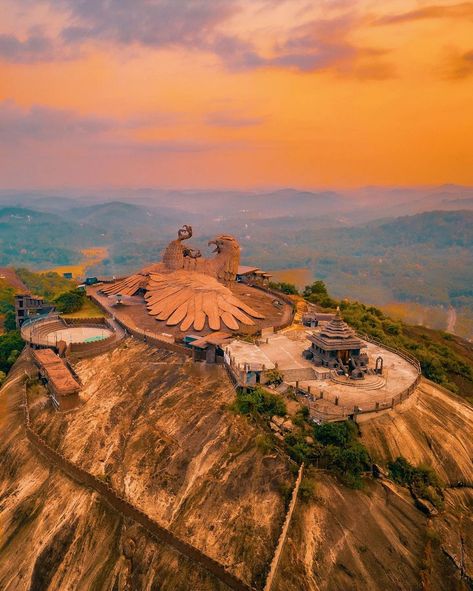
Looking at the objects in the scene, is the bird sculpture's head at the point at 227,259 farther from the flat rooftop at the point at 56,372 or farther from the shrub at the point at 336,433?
the shrub at the point at 336,433

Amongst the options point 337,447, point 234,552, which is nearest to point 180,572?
Answer: point 234,552

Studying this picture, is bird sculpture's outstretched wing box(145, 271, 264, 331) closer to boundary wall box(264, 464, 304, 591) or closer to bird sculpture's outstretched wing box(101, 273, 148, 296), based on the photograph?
bird sculpture's outstretched wing box(101, 273, 148, 296)

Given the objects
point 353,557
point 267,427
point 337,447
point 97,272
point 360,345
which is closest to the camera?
point 353,557

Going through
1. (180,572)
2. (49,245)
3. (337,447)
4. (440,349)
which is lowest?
(49,245)

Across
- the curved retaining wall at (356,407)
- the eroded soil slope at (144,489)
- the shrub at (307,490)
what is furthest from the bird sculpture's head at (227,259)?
the shrub at (307,490)

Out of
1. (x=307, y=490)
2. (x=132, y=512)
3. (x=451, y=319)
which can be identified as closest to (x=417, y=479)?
(x=307, y=490)

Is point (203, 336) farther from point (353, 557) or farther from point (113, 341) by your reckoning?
point (353, 557)

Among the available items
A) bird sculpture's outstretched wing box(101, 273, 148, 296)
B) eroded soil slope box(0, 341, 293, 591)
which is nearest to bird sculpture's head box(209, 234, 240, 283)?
bird sculpture's outstretched wing box(101, 273, 148, 296)
